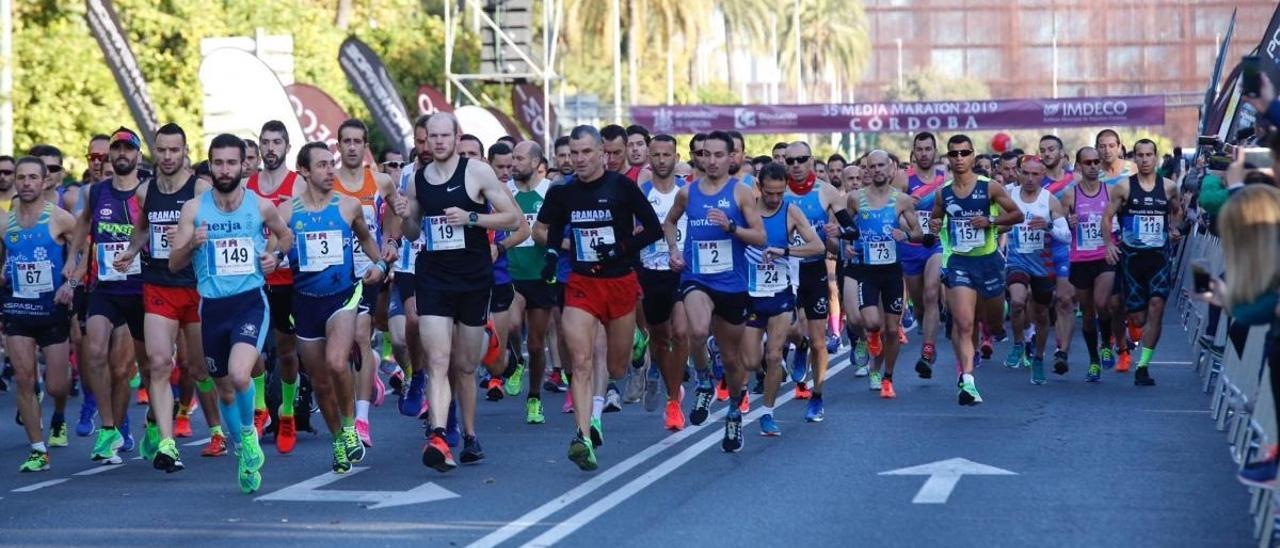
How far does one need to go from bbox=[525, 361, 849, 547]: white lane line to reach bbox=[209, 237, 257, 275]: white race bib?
91.0 inches

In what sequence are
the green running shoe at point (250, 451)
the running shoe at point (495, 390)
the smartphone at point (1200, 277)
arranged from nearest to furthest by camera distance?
the smartphone at point (1200, 277) < the green running shoe at point (250, 451) < the running shoe at point (495, 390)

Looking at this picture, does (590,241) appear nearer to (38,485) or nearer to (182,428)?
(38,485)

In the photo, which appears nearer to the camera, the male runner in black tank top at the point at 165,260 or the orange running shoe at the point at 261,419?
the male runner in black tank top at the point at 165,260

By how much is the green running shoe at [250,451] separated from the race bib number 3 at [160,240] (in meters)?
1.46

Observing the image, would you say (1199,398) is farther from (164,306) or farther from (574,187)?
(164,306)

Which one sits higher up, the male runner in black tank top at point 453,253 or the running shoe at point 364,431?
the male runner in black tank top at point 453,253

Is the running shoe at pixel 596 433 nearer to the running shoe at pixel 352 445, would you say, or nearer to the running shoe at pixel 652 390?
the running shoe at pixel 352 445

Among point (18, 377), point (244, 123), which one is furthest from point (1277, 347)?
point (244, 123)

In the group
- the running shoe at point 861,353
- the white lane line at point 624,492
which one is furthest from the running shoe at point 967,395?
the running shoe at point 861,353

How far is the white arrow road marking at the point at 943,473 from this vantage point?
11227 mm

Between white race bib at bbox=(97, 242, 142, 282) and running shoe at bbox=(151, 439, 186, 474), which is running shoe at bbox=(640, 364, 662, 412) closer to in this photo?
white race bib at bbox=(97, 242, 142, 282)

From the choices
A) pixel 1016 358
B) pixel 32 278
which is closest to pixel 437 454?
pixel 32 278

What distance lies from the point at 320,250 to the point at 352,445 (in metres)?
1.14

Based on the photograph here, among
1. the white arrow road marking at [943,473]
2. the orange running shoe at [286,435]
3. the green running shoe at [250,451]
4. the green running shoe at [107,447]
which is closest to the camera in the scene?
the white arrow road marking at [943,473]
